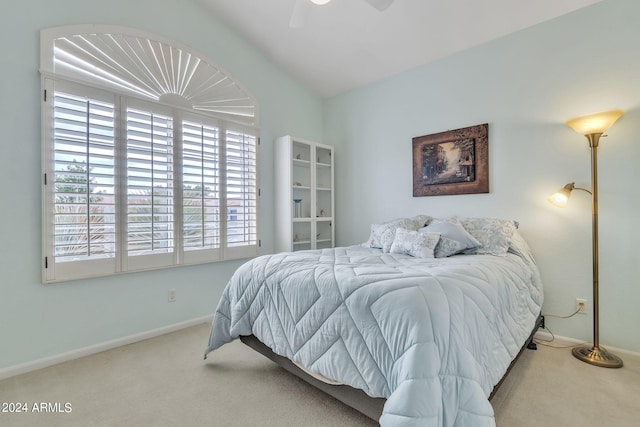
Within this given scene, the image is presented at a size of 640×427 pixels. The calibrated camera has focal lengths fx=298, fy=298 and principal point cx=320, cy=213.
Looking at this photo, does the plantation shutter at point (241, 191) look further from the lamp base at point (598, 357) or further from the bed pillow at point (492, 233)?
the lamp base at point (598, 357)

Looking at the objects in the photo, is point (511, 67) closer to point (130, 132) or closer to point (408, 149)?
point (408, 149)

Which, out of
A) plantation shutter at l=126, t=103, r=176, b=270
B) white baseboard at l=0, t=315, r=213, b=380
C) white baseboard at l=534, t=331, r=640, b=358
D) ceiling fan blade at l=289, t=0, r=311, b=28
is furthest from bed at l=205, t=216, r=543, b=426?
ceiling fan blade at l=289, t=0, r=311, b=28

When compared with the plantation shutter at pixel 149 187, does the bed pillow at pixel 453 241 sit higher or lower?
lower

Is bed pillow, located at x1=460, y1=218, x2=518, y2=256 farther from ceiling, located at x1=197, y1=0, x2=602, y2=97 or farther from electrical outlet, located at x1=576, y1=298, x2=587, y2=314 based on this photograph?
ceiling, located at x1=197, y1=0, x2=602, y2=97

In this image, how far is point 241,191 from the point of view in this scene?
11.5 feet

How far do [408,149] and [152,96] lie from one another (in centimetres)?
280

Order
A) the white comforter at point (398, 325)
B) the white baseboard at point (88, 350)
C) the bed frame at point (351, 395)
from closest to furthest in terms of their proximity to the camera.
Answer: the white comforter at point (398, 325)
the bed frame at point (351, 395)
the white baseboard at point (88, 350)

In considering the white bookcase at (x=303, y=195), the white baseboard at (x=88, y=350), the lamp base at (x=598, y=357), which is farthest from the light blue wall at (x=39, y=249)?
the lamp base at (x=598, y=357)

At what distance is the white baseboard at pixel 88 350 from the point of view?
7.04 feet

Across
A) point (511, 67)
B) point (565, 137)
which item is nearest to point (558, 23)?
point (511, 67)

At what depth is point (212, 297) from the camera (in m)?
3.32

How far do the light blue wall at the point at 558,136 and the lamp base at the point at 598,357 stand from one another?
219 millimetres

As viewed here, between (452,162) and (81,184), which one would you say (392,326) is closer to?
(452,162)

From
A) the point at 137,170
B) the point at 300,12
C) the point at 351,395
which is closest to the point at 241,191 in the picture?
the point at 137,170
